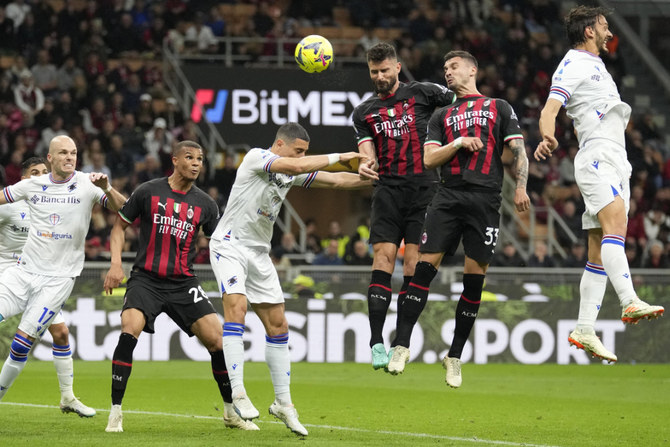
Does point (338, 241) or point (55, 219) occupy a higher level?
point (55, 219)

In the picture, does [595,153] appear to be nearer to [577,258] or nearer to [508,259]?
[508,259]

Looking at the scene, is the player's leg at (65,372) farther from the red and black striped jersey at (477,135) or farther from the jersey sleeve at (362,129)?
the red and black striped jersey at (477,135)

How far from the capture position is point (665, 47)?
89.4 ft

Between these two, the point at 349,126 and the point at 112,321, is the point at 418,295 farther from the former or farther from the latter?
the point at 349,126

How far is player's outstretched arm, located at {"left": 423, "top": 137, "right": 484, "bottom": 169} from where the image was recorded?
344 inches

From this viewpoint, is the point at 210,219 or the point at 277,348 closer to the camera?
the point at 277,348

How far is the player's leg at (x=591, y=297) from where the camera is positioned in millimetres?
8719

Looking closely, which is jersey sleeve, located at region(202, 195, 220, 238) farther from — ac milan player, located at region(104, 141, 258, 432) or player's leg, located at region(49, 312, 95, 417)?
player's leg, located at region(49, 312, 95, 417)

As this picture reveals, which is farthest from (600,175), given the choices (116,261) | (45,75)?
(45,75)

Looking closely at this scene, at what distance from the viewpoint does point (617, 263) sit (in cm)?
853

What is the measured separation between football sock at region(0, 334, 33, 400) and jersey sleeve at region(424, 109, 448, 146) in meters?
4.03

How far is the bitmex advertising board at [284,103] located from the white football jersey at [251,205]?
11062 millimetres

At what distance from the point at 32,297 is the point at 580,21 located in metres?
5.39

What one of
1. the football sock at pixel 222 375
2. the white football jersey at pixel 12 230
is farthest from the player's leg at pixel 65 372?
the football sock at pixel 222 375
